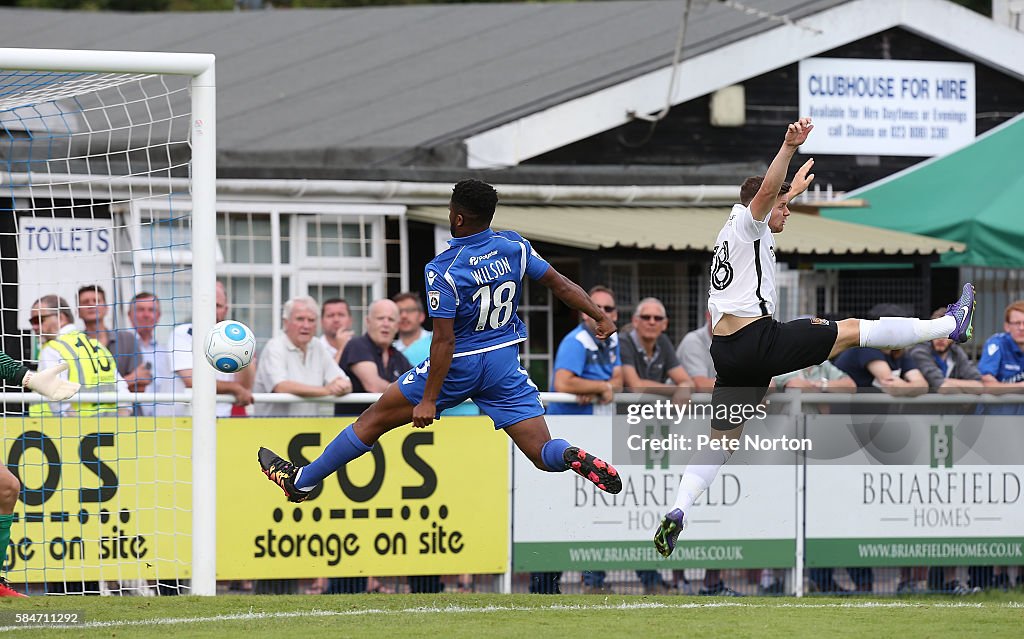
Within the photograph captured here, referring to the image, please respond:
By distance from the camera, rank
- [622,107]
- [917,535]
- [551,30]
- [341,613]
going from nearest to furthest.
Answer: [341,613] < [917,535] < [622,107] < [551,30]

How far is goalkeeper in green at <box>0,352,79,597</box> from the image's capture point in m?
7.62

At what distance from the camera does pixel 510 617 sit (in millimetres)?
8328

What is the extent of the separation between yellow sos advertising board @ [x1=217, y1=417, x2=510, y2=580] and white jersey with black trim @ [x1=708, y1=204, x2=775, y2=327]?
2923 mm

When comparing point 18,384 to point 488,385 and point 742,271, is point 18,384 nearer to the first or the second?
point 488,385

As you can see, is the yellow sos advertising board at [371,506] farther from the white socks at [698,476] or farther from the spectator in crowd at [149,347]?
the white socks at [698,476]

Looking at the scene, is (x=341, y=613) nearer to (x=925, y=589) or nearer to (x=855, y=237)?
(x=925, y=589)

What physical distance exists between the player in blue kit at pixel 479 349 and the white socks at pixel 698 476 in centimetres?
56

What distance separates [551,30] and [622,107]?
3.99 m

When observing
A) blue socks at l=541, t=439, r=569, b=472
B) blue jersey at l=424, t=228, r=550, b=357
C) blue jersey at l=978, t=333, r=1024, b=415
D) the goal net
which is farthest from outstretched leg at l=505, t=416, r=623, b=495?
blue jersey at l=978, t=333, r=1024, b=415

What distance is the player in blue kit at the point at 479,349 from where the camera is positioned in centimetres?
831

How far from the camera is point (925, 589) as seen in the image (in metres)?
11.8

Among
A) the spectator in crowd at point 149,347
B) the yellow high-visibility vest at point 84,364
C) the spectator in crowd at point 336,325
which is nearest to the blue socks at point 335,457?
the yellow high-visibility vest at point 84,364

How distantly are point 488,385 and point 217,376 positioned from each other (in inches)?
135

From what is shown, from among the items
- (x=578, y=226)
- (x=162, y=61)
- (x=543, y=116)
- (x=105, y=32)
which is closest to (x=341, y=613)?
(x=162, y=61)
